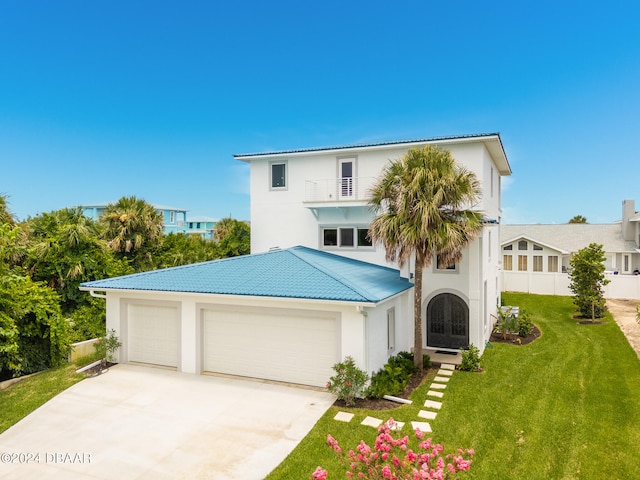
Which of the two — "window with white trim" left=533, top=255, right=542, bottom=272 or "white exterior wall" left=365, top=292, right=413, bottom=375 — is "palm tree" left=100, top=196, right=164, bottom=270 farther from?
"window with white trim" left=533, top=255, right=542, bottom=272

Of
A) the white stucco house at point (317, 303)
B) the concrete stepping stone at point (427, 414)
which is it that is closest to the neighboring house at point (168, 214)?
the white stucco house at point (317, 303)

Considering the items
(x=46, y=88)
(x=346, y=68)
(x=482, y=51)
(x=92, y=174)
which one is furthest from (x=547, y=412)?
(x=92, y=174)

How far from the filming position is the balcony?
19500mm

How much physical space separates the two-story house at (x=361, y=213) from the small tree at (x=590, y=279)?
5.11m

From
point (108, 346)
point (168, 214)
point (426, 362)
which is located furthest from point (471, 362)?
point (168, 214)

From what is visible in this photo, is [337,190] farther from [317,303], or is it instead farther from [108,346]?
[108,346]

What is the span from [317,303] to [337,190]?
963cm

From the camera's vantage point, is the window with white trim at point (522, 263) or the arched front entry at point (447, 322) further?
the window with white trim at point (522, 263)

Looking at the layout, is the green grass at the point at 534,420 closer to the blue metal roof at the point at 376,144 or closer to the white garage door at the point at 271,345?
the white garage door at the point at 271,345

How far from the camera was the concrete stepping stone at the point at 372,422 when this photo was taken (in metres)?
9.60

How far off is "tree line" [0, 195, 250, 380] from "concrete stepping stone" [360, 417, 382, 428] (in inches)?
408

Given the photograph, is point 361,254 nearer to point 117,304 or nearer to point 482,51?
point 117,304

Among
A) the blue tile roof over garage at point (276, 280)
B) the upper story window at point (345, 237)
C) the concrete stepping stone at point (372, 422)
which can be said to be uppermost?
the upper story window at point (345, 237)

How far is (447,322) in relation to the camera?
16.3m
